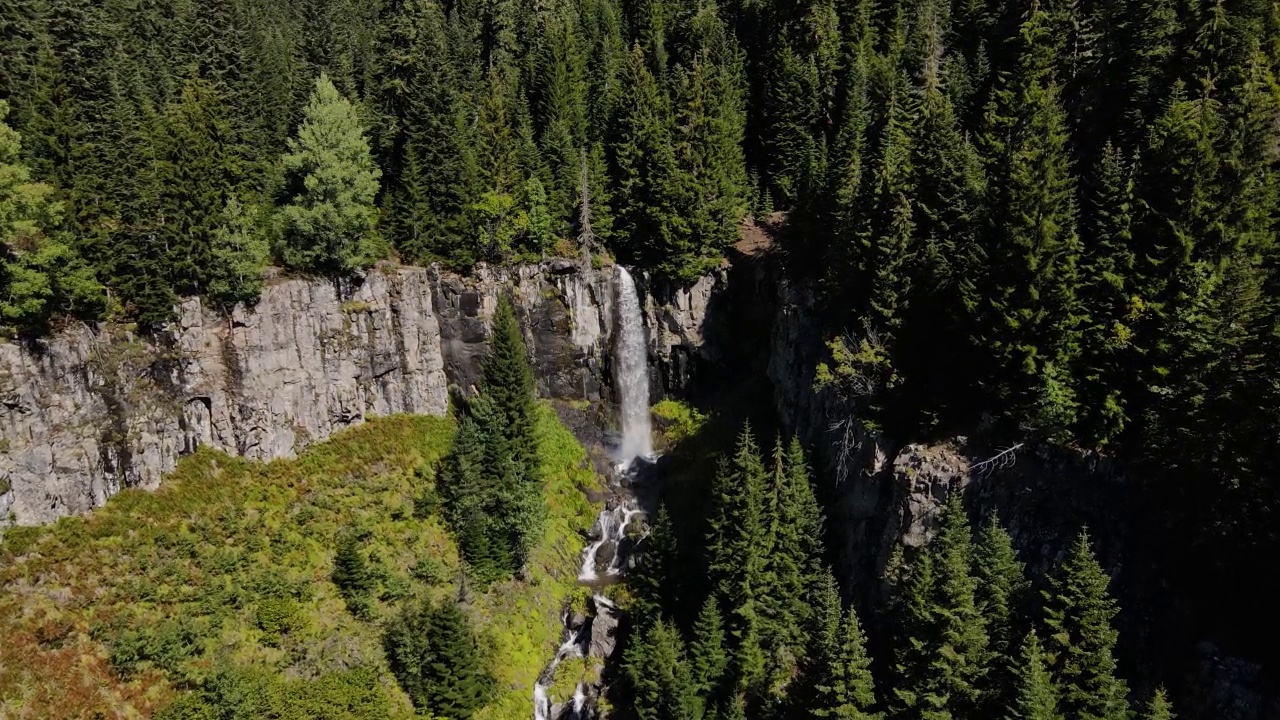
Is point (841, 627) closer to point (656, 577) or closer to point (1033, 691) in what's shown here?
point (1033, 691)

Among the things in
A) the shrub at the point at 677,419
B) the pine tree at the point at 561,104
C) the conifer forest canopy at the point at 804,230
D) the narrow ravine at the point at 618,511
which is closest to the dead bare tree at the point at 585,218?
the conifer forest canopy at the point at 804,230

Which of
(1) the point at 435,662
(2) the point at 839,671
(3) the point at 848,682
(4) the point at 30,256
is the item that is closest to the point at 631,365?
(1) the point at 435,662

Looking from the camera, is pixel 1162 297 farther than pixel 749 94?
No

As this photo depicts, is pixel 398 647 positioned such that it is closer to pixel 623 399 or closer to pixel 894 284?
pixel 623 399

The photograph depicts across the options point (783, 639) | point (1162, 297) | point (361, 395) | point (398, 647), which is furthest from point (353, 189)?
point (1162, 297)

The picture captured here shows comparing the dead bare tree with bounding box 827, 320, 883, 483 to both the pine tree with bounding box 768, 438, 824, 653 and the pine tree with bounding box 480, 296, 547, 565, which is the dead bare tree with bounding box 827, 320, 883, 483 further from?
the pine tree with bounding box 480, 296, 547, 565

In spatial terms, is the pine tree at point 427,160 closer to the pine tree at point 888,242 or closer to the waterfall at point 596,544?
the waterfall at point 596,544
